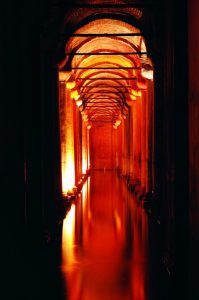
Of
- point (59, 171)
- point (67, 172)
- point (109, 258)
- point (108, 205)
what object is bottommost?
point (109, 258)

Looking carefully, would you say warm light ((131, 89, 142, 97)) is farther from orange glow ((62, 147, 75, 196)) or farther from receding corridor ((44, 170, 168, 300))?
receding corridor ((44, 170, 168, 300))

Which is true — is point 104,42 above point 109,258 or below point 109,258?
above

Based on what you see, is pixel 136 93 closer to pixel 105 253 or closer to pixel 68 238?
pixel 68 238

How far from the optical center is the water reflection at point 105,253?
20.3ft

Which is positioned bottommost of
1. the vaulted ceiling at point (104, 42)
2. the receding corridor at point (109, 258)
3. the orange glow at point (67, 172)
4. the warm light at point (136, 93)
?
the receding corridor at point (109, 258)

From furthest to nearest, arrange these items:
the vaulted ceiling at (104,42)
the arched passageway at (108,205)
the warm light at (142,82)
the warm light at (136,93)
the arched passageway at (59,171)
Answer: the warm light at (136,93)
the warm light at (142,82)
the vaulted ceiling at (104,42)
the arched passageway at (108,205)
the arched passageway at (59,171)

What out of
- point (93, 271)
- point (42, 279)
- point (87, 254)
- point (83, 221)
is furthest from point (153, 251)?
point (83, 221)

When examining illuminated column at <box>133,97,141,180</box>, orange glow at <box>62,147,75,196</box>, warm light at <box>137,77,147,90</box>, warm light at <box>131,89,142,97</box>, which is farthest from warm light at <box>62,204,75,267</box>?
illuminated column at <box>133,97,141,180</box>

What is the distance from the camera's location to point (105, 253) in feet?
27.3

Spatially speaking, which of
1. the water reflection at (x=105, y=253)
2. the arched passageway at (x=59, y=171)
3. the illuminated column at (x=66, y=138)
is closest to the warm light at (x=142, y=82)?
the arched passageway at (x=59, y=171)

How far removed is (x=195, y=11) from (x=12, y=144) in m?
3.54

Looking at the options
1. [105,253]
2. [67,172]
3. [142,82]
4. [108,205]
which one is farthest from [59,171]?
[142,82]

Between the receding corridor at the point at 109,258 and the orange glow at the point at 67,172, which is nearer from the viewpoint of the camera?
the receding corridor at the point at 109,258

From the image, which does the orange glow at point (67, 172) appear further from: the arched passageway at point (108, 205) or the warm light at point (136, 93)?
the warm light at point (136, 93)
